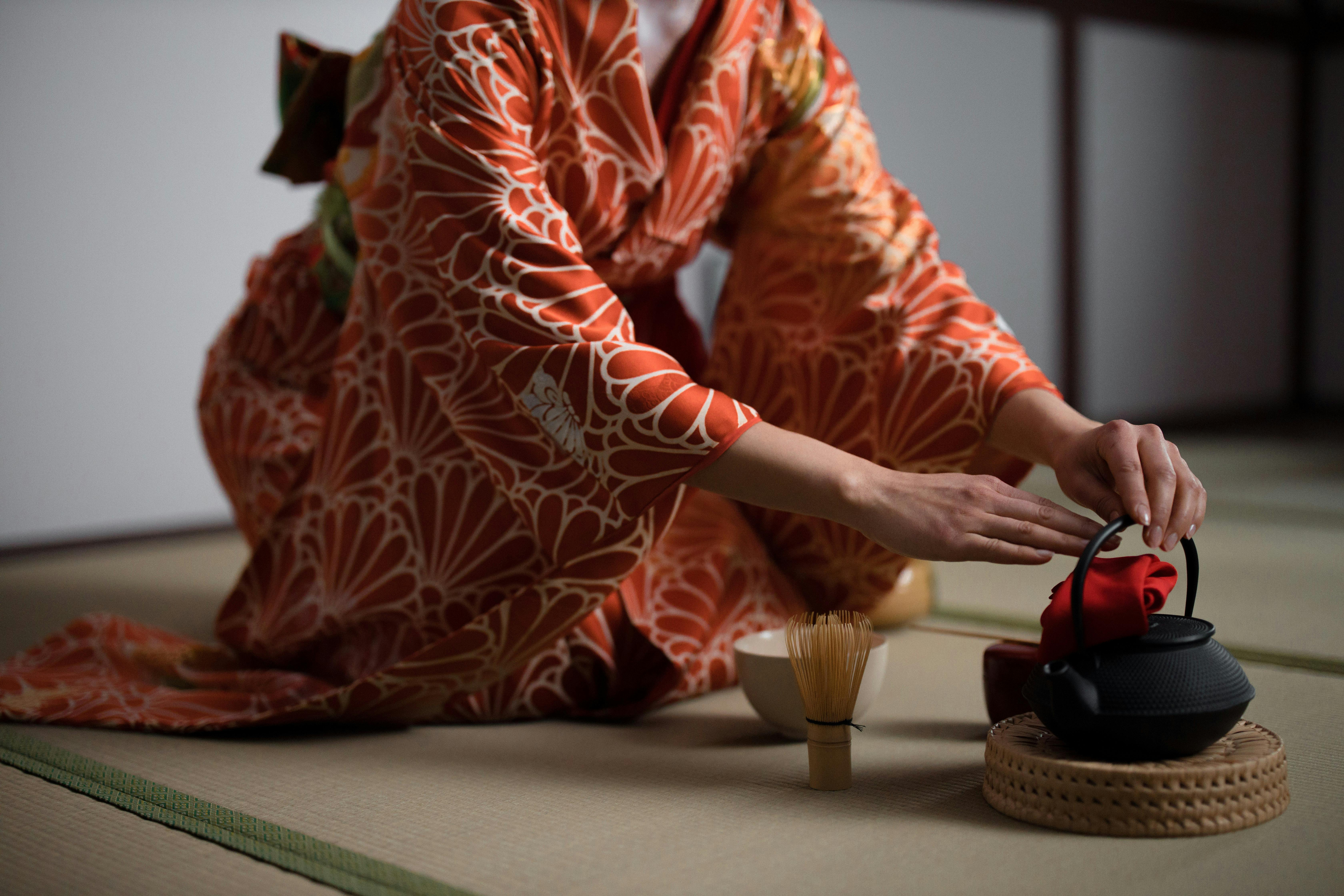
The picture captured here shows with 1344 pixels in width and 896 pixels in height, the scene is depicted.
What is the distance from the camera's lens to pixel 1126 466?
4.40 ft

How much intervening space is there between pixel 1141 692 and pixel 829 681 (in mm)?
333

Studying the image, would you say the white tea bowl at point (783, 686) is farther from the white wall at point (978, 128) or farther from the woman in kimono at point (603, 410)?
the white wall at point (978, 128)

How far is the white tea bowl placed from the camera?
158 cm

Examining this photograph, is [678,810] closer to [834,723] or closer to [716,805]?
[716,805]

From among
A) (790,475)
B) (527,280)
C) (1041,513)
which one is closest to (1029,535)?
(1041,513)

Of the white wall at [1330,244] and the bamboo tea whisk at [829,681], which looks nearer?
the bamboo tea whisk at [829,681]

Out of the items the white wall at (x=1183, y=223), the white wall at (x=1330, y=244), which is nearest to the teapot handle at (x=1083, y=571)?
the white wall at (x=1183, y=223)

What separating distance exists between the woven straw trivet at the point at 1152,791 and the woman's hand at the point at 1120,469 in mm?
→ 209

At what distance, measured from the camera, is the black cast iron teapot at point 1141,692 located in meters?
1.21

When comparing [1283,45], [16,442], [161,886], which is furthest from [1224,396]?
[161,886]

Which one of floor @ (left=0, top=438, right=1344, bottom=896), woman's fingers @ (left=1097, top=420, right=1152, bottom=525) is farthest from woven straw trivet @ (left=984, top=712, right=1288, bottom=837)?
woman's fingers @ (left=1097, top=420, right=1152, bottom=525)

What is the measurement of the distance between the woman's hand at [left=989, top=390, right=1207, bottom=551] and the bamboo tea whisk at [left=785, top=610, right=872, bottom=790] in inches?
11.1

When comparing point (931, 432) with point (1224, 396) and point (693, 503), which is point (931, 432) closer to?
point (693, 503)

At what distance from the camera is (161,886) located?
48.3 inches
